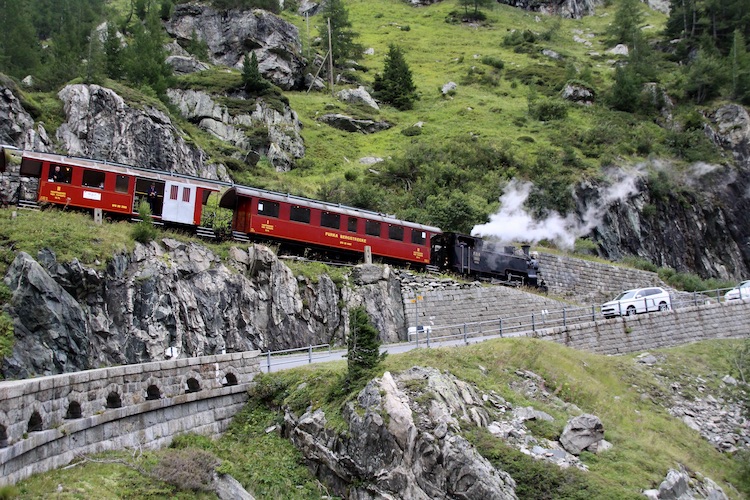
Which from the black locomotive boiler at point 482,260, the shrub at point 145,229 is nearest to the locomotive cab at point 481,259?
the black locomotive boiler at point 482,260

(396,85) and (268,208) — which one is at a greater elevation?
(396,85)

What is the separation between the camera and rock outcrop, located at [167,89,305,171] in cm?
4525

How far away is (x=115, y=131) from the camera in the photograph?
3459cm

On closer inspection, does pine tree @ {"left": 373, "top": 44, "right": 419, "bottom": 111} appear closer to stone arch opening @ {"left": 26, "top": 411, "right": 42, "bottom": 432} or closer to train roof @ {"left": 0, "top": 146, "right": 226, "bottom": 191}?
train roof @ {"left": 0, "top": 146, "right": 226, "bottom": 191}

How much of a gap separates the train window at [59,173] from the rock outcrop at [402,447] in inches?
535

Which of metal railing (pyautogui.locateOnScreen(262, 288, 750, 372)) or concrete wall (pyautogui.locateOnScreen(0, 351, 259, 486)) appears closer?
concrete wall (pyautogui.locateOnScreen(0, 351, 259, 486))

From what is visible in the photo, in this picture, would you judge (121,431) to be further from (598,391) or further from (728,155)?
(728,155)

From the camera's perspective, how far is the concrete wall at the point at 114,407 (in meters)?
9.52

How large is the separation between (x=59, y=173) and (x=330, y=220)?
1025 cm

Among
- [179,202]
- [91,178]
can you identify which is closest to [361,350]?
[179,202]

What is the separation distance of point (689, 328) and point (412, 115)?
3919 cm

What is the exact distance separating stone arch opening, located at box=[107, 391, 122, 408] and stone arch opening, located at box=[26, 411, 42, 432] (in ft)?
7.34

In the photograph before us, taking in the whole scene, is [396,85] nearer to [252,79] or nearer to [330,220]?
[252,79]

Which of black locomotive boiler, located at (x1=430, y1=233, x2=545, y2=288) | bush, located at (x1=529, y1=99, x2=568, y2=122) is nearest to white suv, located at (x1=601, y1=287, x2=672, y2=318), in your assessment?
black locomotive boiler, located at (x1=430, y1=233, x2=545, y2=288)
